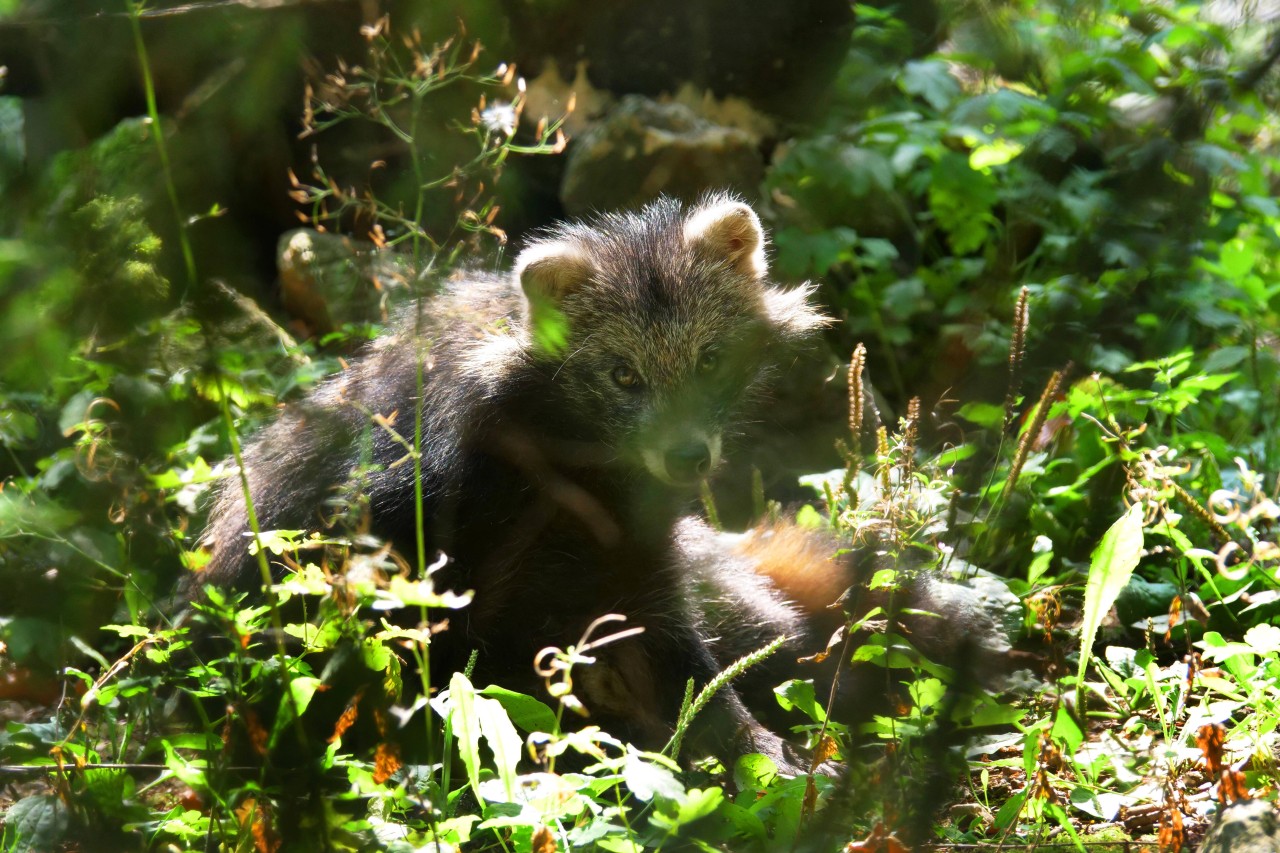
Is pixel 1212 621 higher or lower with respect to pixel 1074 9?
lower

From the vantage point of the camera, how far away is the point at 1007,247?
A: 6227 mm

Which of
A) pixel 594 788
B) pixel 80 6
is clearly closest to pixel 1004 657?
pixel 594 788

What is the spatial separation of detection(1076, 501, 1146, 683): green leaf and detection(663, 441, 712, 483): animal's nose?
5.09ft

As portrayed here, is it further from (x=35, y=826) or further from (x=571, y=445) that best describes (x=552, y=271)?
(x=35, y=826)

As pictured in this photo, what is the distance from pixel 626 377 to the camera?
168 inches

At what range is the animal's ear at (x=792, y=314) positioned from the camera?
15.3 ft

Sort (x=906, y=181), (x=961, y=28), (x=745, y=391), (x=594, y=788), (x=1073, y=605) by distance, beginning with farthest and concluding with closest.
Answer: (x=906, y=181), (x=745, y=391), (x=1073, y=605), (x=961, y=28), (x=594, y=788)

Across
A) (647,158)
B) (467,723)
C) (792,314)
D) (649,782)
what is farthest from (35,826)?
(647,158)

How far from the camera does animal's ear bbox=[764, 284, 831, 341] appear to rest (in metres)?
4.66

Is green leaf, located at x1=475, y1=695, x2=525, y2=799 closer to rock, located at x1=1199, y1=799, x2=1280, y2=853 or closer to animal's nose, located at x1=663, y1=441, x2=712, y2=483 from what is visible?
rock, located at x1=1199, y1=799, x2=1280, y2=853

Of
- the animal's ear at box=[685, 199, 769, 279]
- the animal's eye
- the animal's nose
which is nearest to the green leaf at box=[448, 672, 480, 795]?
the animal's nose

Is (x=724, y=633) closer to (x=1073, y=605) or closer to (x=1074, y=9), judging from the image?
(x=1073, y=605)

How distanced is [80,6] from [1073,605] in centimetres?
361

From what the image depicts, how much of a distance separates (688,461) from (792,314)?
→ 1.06 metres
